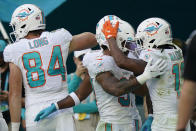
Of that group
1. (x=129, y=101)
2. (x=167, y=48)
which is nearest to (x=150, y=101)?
(x=129, y=101)

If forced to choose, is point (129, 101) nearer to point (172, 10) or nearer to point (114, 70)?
point (114, 70)

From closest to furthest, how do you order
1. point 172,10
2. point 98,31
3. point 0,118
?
point 98,31 → point 0,118 → point 172,10

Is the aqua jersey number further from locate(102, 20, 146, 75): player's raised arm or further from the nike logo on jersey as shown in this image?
locate(102, 20, 146, 75): player's raised arm

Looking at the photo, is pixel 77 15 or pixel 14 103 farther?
pixel 77 15

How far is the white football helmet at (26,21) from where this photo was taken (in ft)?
18.2

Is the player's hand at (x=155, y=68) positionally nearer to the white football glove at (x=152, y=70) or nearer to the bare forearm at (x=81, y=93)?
the white football glove at (x=152, y=70)

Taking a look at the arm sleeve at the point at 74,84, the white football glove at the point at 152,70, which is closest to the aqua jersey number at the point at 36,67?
the white football glove at the point at 152,70

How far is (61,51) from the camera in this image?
5441mm

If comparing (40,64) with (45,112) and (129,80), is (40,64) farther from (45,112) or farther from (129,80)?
(129,80)

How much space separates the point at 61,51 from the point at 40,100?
0.59 m

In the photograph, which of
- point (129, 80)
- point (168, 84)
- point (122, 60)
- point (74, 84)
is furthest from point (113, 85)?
point (74, 84)

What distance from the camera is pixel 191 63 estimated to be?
135 inches

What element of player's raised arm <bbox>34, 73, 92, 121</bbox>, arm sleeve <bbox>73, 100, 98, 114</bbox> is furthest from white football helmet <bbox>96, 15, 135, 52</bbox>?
arm sleeve <bbox>73, 100, 98, 114</bbox>

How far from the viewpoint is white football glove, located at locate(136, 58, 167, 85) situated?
4609 mm
